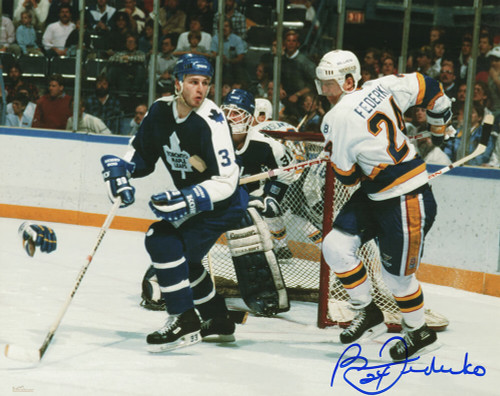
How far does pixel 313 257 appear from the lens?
14.4 ft

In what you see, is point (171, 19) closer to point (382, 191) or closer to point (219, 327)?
point (219, 327)

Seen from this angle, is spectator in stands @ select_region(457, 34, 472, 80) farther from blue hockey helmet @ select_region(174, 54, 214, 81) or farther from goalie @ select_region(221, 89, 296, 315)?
blue hockey helmet @ select_region(174, 54, 214, 81)

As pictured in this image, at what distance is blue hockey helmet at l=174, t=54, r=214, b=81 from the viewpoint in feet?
10.2

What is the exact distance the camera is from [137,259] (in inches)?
208

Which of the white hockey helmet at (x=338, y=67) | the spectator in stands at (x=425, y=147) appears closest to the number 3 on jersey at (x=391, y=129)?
the white hockey helmet at (x=338, y=67)

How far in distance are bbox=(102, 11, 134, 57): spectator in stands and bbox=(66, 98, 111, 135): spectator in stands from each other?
1.65 ft

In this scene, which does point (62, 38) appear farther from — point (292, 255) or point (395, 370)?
point (395, 370)

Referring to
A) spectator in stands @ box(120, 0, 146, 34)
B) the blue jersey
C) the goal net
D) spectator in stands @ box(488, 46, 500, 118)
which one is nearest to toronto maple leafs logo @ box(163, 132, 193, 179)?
the blue jersey

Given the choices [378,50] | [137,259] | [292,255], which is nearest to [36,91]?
[137,259]

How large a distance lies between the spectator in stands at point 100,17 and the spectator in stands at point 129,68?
20 centimetres

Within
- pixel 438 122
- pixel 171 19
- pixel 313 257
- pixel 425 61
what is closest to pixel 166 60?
pixel 171 19

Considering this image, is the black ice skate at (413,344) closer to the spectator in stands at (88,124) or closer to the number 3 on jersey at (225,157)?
the number 3 on jersey at (225,157)

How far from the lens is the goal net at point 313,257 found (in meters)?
3.76

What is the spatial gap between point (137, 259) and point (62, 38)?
258 cm
